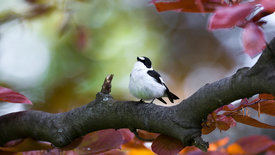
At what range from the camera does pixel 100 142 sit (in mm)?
900

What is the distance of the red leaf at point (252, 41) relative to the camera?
486 millimetres

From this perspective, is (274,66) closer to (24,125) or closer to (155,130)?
(155,130)

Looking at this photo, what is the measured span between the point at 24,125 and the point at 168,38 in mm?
1917

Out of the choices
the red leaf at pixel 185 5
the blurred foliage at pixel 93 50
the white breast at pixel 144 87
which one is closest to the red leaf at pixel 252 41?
the red leaf at pixel 185 5

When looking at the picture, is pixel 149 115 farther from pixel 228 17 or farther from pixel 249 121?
pixel 228 17

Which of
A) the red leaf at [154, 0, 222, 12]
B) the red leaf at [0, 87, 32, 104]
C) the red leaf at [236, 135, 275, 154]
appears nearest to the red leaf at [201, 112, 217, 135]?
the red leaf at [236, 135, 275, 154]

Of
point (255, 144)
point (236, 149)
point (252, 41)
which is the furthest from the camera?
point (236, 149)

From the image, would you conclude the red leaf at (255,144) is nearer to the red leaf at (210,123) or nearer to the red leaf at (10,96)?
the red leaf at (210,123)

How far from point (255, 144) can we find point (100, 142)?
1.42 feet

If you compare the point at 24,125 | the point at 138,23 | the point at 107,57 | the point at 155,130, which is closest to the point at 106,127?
the point at 155,130

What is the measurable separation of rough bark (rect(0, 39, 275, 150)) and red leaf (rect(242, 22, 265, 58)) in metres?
0.15

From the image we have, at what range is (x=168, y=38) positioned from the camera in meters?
2.76

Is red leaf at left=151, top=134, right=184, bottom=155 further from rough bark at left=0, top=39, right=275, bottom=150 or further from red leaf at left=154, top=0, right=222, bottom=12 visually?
red leaf at left=154, top=0, right=222, bottom=12

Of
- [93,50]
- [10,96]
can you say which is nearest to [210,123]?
[10,96]
